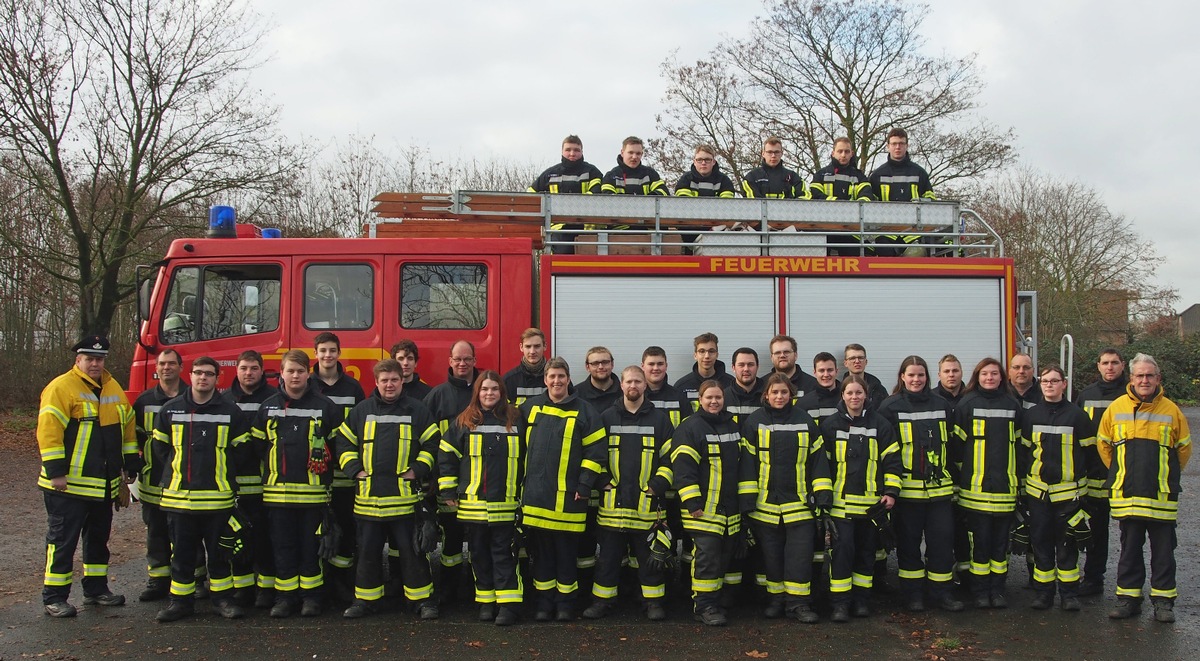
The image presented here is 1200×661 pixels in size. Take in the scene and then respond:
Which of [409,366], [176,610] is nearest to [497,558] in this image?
[409,366]

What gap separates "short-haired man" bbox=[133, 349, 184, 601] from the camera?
5.60m

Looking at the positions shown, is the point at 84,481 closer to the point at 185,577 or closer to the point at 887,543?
the point at 185,577

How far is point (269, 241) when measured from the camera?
21.3 feet

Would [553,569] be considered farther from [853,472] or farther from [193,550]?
[193,550]

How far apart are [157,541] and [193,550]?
63cm

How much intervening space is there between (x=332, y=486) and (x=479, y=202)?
2.40m

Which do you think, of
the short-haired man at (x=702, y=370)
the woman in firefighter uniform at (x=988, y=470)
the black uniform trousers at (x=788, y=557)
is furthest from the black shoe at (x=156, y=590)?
the woman in firefighter uniform at (x=988, y=470)

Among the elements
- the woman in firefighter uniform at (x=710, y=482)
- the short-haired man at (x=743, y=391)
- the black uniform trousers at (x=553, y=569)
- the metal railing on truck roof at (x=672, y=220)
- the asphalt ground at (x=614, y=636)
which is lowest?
the asphalt ground at (x=614, y=636)

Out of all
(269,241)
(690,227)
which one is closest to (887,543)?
(690,227)

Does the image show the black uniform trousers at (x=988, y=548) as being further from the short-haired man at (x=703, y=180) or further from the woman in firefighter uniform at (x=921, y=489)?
the short-haired man at (x=703, y=180)

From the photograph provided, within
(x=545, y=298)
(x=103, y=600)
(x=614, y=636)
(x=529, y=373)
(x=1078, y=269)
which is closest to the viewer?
(x=614, y=636)

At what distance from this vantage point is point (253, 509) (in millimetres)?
5523

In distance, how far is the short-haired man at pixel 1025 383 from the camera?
576 cm

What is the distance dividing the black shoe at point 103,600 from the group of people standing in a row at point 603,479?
29 mm
